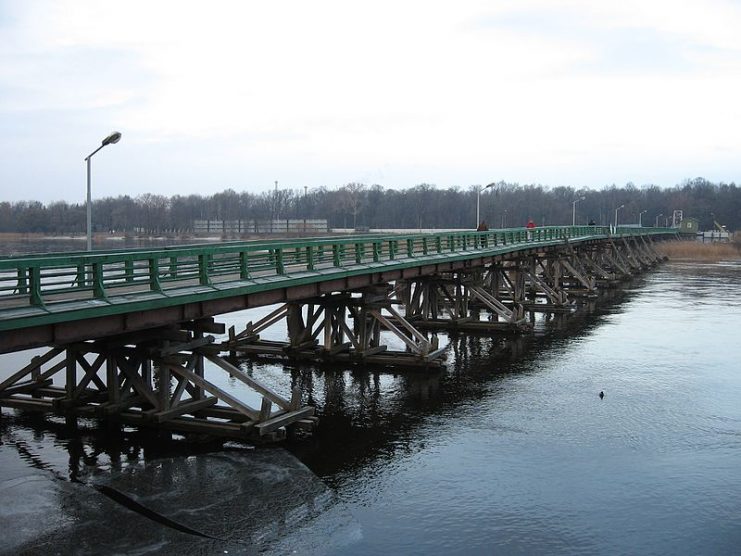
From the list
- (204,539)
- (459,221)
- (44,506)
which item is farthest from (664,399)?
(459,221)

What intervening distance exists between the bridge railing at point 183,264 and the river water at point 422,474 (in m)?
3.19

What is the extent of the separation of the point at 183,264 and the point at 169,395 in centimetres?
272

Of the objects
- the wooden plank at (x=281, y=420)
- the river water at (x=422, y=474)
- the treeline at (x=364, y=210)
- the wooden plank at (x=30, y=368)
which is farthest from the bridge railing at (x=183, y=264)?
the treeline at (x=364, y=210)

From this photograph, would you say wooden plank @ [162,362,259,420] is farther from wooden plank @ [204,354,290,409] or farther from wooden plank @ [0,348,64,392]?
wooden plank @ [0,348,64,392]

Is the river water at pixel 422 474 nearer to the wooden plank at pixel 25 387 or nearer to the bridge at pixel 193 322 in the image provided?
the wooden plank at pixel 25 387

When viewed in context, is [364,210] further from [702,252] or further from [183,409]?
[183,409]

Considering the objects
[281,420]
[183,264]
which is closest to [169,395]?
[281,420]

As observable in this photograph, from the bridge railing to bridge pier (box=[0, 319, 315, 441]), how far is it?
3.92 ft

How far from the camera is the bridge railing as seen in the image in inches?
480

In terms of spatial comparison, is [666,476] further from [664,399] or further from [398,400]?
[398,400]

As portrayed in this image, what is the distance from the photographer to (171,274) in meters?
15.7

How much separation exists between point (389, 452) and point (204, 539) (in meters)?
5.21

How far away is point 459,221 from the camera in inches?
6122

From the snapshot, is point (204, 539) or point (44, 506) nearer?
point (204, 539)
